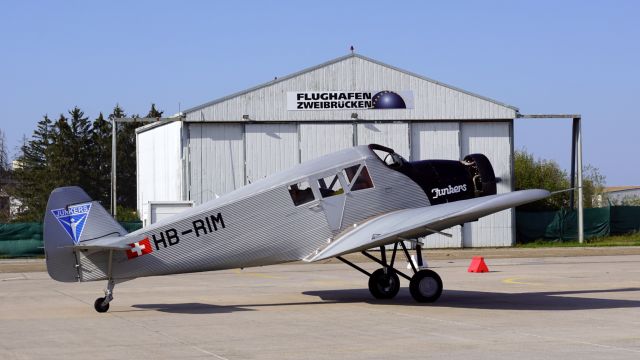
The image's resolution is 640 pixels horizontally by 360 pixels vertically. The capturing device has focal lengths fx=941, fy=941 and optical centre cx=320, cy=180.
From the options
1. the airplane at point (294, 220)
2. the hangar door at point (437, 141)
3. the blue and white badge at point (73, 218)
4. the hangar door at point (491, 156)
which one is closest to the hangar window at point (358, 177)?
the airplane at point (294, 220)

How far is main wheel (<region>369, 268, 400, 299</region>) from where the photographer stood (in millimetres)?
18750

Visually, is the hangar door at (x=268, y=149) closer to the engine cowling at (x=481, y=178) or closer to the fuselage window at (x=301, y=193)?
the engine cowling at (x=481, y=178)

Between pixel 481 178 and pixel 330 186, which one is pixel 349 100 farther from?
pixel 330 186

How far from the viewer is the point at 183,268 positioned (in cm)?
1667

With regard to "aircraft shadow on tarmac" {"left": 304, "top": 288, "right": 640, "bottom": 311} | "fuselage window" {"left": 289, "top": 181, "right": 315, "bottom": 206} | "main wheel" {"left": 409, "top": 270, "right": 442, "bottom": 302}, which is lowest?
"aircraft shadow on tarmac" {"left": 304, "top": 288, "right": 640, "bottom": 311}

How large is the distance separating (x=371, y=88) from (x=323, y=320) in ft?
107

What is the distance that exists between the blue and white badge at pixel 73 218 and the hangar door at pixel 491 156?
1289 inches

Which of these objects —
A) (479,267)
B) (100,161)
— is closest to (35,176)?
(100,161)

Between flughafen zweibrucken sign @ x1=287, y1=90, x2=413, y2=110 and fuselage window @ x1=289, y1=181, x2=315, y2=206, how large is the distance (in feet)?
96.1

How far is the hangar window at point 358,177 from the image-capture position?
57.6 feet

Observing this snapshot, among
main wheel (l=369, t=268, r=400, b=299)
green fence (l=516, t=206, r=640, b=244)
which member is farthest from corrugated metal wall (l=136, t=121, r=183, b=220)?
main wheel (l=369, t=268, r=400, b=299)

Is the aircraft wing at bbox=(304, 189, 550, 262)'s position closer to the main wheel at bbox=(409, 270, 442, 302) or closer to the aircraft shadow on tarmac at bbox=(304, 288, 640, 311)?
the main wheel at bbox=(409, 270, 442, 302)

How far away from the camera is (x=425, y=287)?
58.0 feet

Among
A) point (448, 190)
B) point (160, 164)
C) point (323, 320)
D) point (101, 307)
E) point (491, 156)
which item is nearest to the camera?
point (323, 320)
